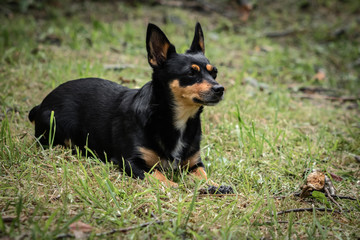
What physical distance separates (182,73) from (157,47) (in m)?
0.34

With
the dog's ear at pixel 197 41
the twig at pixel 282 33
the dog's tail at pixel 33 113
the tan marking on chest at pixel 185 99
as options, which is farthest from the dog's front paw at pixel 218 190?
the twig at pixel 282 33

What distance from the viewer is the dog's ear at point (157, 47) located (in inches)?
113

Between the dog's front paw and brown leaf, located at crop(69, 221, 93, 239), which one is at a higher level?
the dog's front paw

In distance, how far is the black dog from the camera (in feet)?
9.29

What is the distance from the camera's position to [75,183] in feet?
7.81


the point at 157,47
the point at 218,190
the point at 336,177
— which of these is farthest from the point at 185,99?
the point at 336,177

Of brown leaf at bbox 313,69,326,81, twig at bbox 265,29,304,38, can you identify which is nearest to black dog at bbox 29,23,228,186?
brown leaf at bbox 313,69,326,81

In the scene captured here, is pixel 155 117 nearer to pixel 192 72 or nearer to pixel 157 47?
pixel 192 72

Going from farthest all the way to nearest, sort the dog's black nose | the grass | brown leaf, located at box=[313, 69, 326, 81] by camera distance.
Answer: brown leaf, located at box=[313, 69, 326, 81] < the dog's black nose < the grass

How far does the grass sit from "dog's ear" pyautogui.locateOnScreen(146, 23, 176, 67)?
99 cm

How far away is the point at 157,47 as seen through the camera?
2.94m

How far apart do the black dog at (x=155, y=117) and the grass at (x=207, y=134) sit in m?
0.17

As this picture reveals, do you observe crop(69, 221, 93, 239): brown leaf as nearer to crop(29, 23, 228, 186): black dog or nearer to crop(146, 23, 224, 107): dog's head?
crop(29, 23, 228, 186): black dog

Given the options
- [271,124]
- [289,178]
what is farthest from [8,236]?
[271,124]
